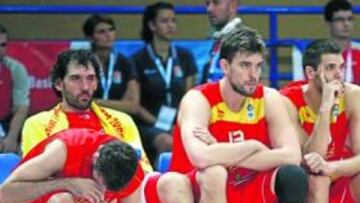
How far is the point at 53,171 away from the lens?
4887mm

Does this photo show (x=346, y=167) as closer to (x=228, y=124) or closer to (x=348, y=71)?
(x=228, y=124)

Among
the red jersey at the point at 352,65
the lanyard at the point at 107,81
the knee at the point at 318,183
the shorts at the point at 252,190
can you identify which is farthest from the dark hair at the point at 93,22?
the knee at the point at 318,183

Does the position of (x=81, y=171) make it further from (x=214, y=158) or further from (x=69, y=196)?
(x=214, y=158)

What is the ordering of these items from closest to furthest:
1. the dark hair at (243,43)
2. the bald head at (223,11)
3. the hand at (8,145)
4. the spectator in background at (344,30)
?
1. the dark hair at (243,43)
2. the hand at (8,145)
3. the bald head at (223,11)
4. the spectator in background at (344,30)

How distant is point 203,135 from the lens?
5.18 metres

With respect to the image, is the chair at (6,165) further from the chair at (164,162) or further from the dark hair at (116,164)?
the dark hair at (116,164)

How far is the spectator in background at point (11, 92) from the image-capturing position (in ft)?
23.7

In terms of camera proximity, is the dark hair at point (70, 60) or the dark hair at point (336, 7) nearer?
the dark hair at point (70, 60)

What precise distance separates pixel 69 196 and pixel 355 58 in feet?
10.8

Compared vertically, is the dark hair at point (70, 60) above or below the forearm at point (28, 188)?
above

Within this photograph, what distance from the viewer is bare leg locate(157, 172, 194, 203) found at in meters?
5.10

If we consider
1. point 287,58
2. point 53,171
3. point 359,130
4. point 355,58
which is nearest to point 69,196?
point 53,171

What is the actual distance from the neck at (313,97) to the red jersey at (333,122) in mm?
22

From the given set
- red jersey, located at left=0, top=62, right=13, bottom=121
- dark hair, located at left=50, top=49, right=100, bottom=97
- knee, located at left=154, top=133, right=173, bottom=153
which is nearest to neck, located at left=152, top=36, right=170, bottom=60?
knee, located at left=154, top=133, right=173, bottom=153
